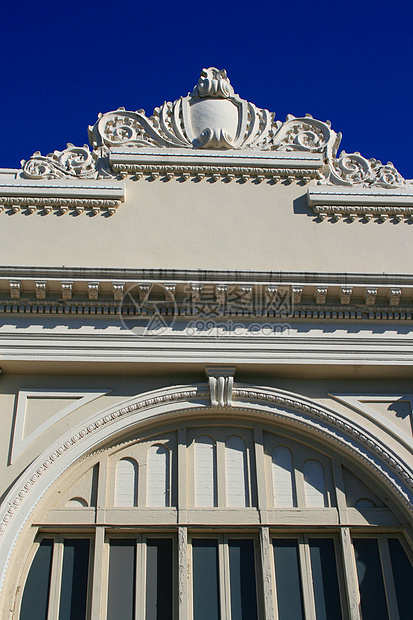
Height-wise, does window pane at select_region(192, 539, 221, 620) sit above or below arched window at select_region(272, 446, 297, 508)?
below

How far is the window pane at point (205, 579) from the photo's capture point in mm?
10258

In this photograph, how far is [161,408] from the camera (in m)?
11.4

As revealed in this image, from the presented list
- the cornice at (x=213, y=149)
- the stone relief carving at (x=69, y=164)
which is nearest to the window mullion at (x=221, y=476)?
the cornice at (x=213, y=149)

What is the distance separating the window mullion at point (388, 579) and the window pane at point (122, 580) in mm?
3760

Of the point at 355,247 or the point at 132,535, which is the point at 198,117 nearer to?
the point at 355,247

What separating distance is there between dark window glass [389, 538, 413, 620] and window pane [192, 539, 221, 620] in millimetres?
2698

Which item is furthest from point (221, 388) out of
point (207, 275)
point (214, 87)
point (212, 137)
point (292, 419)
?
point (214, 87)

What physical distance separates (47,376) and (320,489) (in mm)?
4765

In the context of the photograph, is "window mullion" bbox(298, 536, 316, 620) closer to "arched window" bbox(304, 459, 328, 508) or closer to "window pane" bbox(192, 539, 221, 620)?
"arched window" bbox(304, 459, 328, 508)

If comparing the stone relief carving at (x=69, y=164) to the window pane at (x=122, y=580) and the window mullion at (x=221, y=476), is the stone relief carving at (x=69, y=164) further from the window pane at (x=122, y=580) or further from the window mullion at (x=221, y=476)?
the window pane at (x=122, y=580)

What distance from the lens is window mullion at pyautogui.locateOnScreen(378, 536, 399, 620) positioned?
34.0 feet

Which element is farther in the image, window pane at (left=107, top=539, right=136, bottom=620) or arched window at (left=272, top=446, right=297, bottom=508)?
arched window at (left=272, top=446, right=297, bottom=508)

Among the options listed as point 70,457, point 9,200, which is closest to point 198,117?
point 9,200

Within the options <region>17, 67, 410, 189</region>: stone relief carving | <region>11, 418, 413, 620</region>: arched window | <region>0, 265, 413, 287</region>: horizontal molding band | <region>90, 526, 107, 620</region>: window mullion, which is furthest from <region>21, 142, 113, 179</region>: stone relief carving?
<region>90, 526, 107, 620</region>: window mullion
